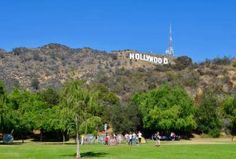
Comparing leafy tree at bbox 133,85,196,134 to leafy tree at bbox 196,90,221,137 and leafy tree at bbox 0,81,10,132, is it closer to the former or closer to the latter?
leafy tree at bbox 196,90,221,137

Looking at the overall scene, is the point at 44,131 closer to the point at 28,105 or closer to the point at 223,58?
the point at 28,105

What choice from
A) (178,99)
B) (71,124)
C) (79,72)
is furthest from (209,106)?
(79,72)

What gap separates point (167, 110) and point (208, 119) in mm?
9992

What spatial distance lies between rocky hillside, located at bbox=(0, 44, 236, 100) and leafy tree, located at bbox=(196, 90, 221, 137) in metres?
34.4

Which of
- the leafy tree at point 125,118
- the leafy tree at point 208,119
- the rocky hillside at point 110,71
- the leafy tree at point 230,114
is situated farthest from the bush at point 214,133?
the rocky hillside at point 110,71

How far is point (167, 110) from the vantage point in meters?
101

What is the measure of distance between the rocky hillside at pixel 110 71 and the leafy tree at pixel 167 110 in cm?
3536

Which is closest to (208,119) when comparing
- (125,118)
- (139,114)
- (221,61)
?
(139,114)

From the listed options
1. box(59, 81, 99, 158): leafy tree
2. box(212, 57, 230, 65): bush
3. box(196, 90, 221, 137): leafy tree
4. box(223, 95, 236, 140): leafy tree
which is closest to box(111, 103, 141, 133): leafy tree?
box(196, 90, 221, 137): leafy tree

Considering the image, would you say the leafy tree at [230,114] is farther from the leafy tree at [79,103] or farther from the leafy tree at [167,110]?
the leafy tree at [79,103]

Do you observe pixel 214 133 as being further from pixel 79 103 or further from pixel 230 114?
pixel 79 103

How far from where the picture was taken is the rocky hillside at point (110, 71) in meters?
153

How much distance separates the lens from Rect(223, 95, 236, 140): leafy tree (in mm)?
106062

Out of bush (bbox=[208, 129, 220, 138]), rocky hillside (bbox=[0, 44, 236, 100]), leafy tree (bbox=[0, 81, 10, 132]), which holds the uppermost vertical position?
rocky hillside (bbox=[0, 44, 236, 100])
